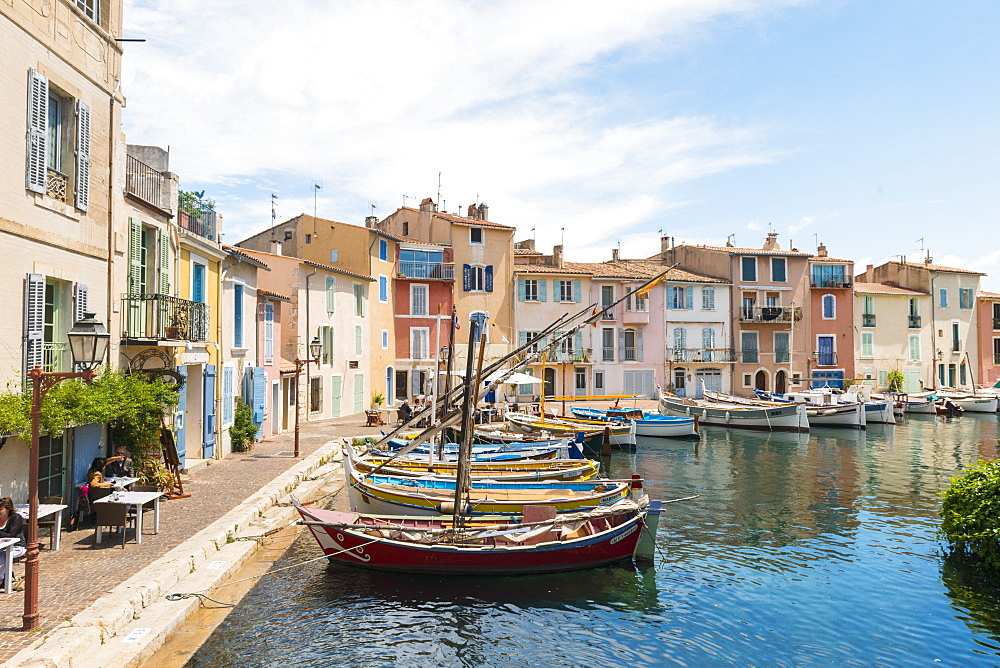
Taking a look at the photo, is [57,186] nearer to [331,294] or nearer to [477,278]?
[331,294]

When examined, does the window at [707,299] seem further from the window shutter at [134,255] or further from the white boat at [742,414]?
the window shutter at [134,255]

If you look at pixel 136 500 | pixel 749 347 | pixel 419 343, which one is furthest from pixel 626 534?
pixel 749 347

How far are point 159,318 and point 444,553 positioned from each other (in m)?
8.53

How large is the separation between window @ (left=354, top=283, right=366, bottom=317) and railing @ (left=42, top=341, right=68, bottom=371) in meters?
26.0

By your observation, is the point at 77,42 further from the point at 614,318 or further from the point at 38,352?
the point at 614,318

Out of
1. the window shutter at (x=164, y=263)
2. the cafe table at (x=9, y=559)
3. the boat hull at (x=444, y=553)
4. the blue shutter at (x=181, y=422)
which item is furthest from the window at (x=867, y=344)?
the cafe table at (x=9, y=559)

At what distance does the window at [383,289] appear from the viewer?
41.7 meters

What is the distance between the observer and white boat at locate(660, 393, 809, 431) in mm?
38531

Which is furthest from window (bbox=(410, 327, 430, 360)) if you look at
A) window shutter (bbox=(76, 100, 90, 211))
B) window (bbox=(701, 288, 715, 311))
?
window shutter (bbox=(76, 100, 90, 211))

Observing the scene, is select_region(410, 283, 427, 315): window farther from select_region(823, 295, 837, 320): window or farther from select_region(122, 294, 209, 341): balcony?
select_region(823, 295, 837, 320): window

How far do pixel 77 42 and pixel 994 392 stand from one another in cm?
6321

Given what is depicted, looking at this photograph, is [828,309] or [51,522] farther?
[828,309]

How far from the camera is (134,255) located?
50.4 feet

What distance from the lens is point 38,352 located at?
11789mm
